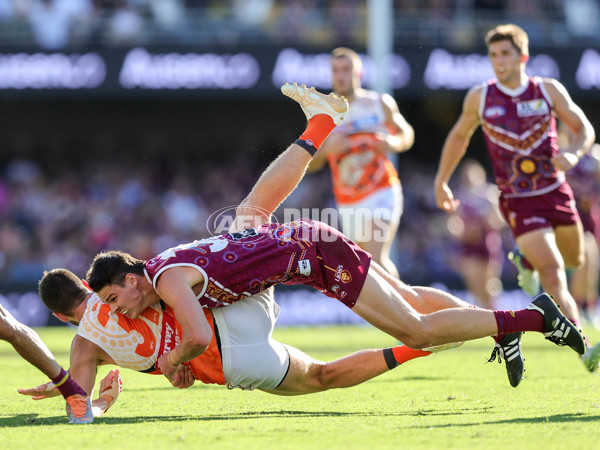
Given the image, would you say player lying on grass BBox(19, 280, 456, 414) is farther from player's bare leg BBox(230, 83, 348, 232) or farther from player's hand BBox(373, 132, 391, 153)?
player's hand BBox(373, 132, 391, 153)

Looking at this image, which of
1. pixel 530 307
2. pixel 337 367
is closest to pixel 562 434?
pixel 530 307

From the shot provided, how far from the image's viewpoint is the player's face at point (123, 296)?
5223 millimetres

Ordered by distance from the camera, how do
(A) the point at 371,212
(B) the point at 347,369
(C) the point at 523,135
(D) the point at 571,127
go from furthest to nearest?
(A) the point at 371,212, (C) the point at 523,135, (D) the point at 571,127, (B) the point at 347,369

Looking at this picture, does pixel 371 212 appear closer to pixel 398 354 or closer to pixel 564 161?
pixel 564 161

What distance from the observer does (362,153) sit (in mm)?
10070

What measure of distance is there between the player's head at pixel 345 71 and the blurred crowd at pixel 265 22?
792cm

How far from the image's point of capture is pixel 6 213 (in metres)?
18.3

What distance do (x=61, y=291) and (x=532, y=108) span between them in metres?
4.16

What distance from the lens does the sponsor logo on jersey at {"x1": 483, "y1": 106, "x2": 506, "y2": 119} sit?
779cm

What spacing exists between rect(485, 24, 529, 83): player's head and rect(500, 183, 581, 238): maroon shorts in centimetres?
102

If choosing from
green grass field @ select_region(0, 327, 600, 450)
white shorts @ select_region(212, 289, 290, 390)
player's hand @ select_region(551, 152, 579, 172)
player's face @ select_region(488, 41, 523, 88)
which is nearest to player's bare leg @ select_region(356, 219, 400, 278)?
green grass field @ select_region(0, 327, 600, 450)

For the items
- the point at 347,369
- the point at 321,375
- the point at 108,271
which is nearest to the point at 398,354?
the point at 347,369

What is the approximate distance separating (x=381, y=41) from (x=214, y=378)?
12257 millimetres

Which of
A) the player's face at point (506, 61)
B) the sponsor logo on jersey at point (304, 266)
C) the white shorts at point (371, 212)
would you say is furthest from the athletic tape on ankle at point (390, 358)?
the white shorts at point (371, 212)
